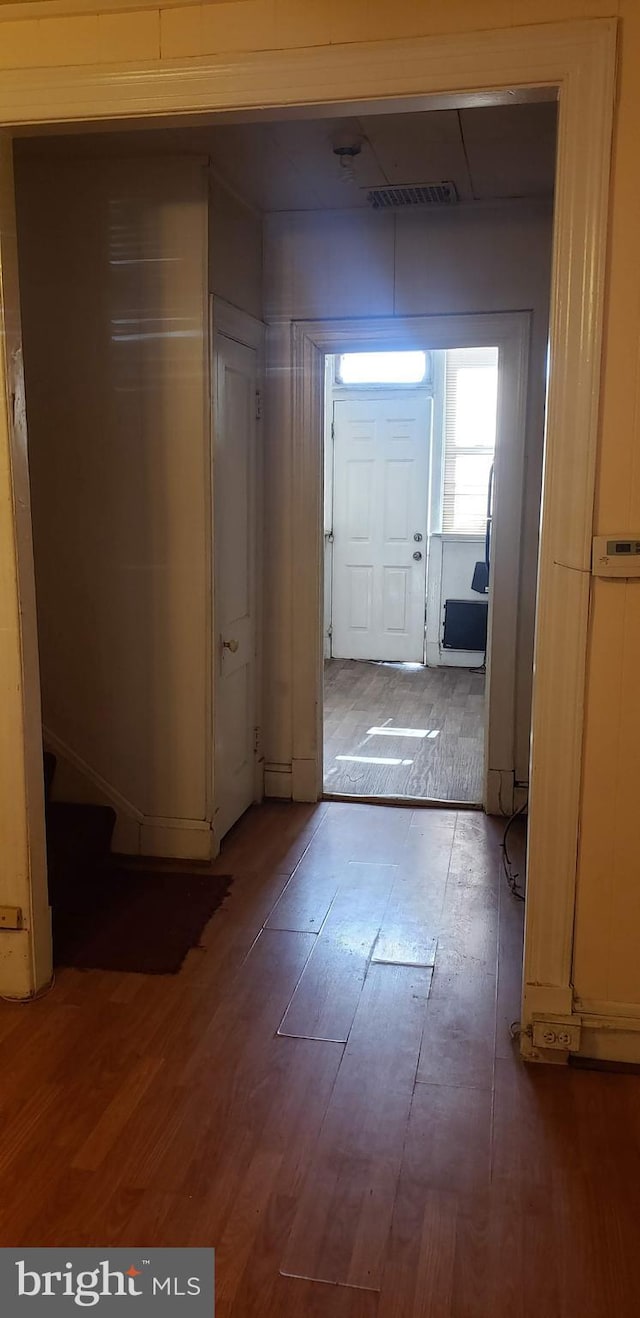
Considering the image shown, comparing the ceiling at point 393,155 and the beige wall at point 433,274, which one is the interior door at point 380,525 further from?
the ceiling at point 393,155

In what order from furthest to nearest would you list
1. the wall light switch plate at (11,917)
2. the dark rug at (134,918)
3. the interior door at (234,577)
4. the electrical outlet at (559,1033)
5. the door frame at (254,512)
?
1. the interior door at (234,577)
2. the door frame at (254,512)
3. the dark rug at (134,918)
4. the wall light switch plate at (11,917)
5. the electrical outlet at (559,1033)

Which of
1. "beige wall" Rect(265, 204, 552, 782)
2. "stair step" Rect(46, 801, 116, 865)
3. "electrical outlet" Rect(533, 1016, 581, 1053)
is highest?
"beige wall" Rect(265, 204, 552, 782)

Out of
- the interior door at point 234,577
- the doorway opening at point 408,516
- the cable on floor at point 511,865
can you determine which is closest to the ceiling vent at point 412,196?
the interior door at point 234,577

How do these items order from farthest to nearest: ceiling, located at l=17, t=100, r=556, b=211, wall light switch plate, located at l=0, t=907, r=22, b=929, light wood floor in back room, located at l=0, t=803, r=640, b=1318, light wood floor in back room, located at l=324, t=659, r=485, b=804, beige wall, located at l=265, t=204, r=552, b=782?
light wood floor in back room, located at l=324, t=659, r=485, b=804 → beige wall, located at l=265, t=204, r=552, b=782 → ceiling, located at l=17, t=100, r=556, b=211 → wall light switch plate, located at l=0, t=907, r=22, b=929 → light wood floor in back room, located at l=0, t=803, r=640, b=1318

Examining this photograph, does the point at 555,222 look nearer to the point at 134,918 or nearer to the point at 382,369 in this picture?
the point at 134,918

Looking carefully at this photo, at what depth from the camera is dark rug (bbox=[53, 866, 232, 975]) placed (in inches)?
118

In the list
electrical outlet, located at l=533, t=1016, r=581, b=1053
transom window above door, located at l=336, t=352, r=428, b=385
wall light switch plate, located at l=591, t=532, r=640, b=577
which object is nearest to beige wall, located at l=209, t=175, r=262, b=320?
wall light switch plate, located at l=591, t=532, r=640, b=577

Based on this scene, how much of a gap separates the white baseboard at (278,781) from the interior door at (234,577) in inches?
5.5

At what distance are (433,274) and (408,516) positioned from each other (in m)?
3.52

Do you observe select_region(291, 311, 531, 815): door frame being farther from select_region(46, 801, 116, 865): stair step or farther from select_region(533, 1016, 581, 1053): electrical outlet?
select_region(533, 1016, 581, 1053): electrical outlet

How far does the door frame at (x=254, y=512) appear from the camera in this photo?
11.7ft

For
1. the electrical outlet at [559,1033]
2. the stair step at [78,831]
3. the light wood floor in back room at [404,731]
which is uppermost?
the stair step at [78,831]

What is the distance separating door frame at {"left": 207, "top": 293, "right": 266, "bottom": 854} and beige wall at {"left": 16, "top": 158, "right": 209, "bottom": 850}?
0.04m

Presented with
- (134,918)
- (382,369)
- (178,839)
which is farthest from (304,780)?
(382,369)
